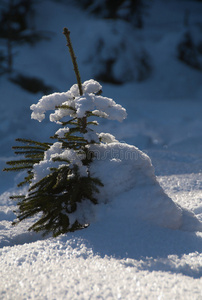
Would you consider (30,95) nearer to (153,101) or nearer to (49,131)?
(49,131)

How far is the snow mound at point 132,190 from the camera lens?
7.54 feet

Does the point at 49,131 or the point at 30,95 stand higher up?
the point at 30,95

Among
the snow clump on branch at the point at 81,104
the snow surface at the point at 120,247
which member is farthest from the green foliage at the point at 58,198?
the snow clump on branch at the point at 81,104

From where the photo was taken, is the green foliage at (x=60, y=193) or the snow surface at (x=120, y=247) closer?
the snow surface at (x=120, y=247)

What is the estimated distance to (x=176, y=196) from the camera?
3.85 metres

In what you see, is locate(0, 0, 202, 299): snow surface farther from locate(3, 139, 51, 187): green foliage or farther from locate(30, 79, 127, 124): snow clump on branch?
locate(3, 139, 51, 187): green foliage

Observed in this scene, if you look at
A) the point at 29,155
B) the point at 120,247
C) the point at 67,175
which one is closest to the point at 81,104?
the point at 67,175

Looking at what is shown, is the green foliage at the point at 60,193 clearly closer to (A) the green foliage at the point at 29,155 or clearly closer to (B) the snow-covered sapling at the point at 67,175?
(B) the snow-covered sapling at the point at 67,175

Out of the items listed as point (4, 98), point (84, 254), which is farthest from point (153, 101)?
point (84, 254)

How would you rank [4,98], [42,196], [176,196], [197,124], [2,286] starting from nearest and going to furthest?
[2,286]
[42,196]
[176,196]
[197,124]
[4,98]

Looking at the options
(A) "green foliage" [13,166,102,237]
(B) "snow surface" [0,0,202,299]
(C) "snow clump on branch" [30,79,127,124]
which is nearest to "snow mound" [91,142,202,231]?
(B) "snow surface" [0,0,202,299]

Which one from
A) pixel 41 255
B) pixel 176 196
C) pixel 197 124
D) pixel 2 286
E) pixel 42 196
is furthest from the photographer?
pixel 197 124

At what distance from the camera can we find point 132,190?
92.4 inches

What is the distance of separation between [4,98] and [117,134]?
3.80 meters
